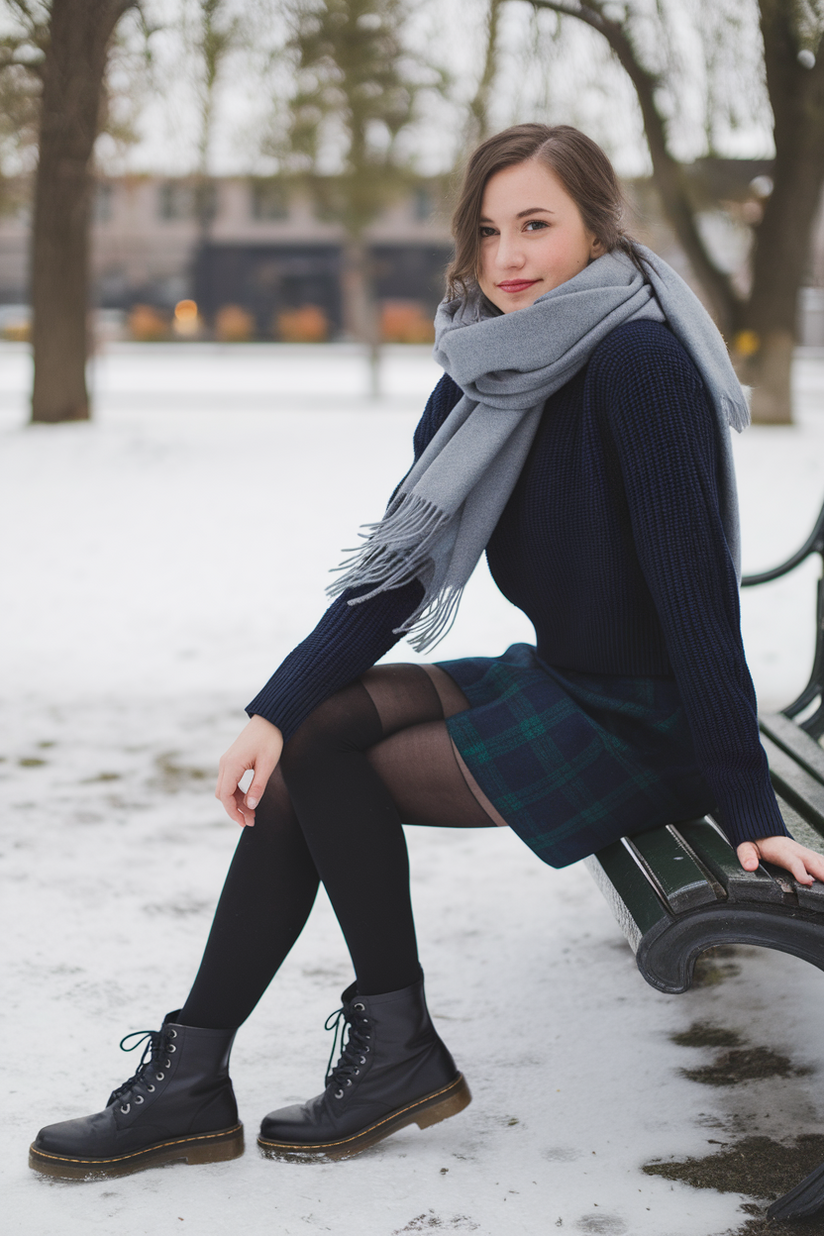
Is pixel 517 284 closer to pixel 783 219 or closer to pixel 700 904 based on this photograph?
pixel 700 904

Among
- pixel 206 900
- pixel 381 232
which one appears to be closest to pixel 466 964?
pixel 206 900

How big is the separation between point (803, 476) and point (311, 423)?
5.12m

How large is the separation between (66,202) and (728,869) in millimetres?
10044

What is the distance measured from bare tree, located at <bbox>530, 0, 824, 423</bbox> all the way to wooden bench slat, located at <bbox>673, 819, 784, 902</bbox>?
7.69 meters

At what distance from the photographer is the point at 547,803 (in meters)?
1.96

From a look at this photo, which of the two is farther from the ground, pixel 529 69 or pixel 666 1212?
pixel 529 69

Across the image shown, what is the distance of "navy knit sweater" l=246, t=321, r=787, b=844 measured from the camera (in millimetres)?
1786

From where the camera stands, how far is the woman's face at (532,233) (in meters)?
2.05

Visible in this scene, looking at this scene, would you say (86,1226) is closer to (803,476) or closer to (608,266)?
(608,266)

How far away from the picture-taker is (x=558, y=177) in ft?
6.69

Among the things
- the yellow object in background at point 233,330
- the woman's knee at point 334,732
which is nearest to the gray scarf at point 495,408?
the woman's knee at point 334,732

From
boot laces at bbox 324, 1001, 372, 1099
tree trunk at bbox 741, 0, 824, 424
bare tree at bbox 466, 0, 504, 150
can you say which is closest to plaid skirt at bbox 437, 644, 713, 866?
boot laces at bbox 324, 1001, 372, 1099

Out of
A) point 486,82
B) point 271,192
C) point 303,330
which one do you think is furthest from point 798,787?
point 303,330

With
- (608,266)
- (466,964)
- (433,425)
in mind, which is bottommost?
(466,964)
